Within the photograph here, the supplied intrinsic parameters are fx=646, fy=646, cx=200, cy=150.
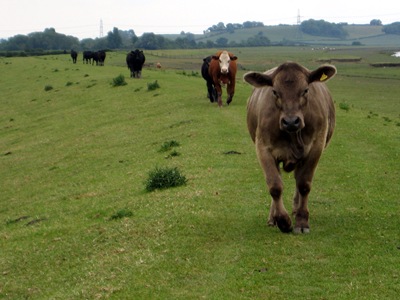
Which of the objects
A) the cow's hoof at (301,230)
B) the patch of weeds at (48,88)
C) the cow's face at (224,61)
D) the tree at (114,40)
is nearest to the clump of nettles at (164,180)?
the cow's hoof at (301,230)

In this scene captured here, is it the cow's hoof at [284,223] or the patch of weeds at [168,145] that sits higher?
the cow's hoof at [284,223]

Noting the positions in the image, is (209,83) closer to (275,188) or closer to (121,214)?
(121,214)

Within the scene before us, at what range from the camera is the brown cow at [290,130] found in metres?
9.58

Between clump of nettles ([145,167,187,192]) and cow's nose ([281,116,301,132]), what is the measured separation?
5.39 m

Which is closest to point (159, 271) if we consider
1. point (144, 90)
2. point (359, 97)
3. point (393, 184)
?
point (393, 184)

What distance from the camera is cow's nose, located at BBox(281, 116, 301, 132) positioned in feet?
30.1

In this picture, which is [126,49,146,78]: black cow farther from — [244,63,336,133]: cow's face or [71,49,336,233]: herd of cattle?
[244,63,336,133]: cow's face

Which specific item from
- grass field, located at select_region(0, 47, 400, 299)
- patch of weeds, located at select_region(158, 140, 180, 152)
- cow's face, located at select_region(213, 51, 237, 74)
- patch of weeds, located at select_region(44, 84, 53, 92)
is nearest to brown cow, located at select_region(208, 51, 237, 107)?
cow's face, located at select_region(213, 51, 237, 74)

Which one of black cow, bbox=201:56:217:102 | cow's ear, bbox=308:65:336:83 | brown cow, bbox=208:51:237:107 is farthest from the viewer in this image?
black cow, bbox=201:56:217:102

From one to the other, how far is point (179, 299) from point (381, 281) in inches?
96.9

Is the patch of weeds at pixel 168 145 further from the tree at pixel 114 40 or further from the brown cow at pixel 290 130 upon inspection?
the tree at pixel 114 40

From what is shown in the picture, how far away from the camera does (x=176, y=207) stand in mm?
12000

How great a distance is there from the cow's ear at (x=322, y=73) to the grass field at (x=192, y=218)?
234cm

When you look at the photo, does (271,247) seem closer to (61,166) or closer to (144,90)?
(61,166)
